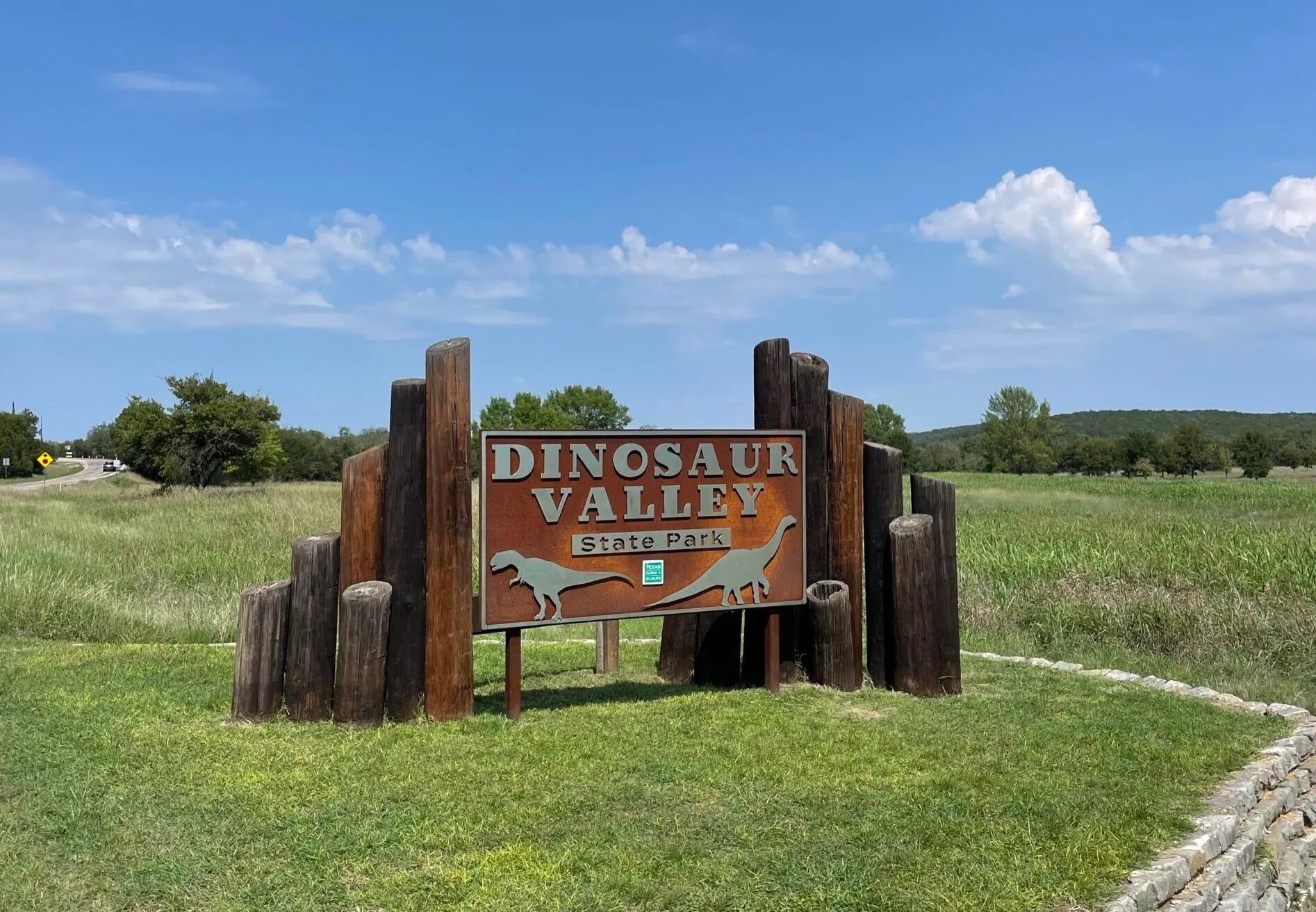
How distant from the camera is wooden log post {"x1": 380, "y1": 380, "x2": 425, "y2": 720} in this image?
624cm

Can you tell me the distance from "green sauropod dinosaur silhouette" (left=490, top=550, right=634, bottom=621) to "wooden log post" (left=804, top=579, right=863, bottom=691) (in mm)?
1883

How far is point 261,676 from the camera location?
627 centimetres

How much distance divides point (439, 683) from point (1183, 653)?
296 inches

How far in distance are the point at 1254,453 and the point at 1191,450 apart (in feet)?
16.1

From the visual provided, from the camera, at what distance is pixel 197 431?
3672cm

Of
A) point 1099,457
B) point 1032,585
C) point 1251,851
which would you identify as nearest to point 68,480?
point 1032,585

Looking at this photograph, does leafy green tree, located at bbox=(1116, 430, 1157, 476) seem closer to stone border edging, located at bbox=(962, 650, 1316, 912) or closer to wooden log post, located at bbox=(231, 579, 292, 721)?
stone border edging, located at bbox=(962, 650, 1316, 912)

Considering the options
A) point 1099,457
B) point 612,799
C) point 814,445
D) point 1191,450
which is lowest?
point 612,799

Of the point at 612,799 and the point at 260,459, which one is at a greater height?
the point at 260,459

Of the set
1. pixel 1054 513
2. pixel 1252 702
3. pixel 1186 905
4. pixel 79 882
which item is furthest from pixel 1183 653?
pixel 1054 513

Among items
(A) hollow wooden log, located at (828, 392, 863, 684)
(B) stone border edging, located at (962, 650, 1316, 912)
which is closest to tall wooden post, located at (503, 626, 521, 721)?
(A) hollow wooden log, located at (828, 392, 863, 684)

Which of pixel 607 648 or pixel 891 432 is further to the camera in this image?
pixel 891 432

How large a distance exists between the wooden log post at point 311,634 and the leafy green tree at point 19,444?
65220mm

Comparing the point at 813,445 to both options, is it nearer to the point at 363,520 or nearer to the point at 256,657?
the point at 363,520
